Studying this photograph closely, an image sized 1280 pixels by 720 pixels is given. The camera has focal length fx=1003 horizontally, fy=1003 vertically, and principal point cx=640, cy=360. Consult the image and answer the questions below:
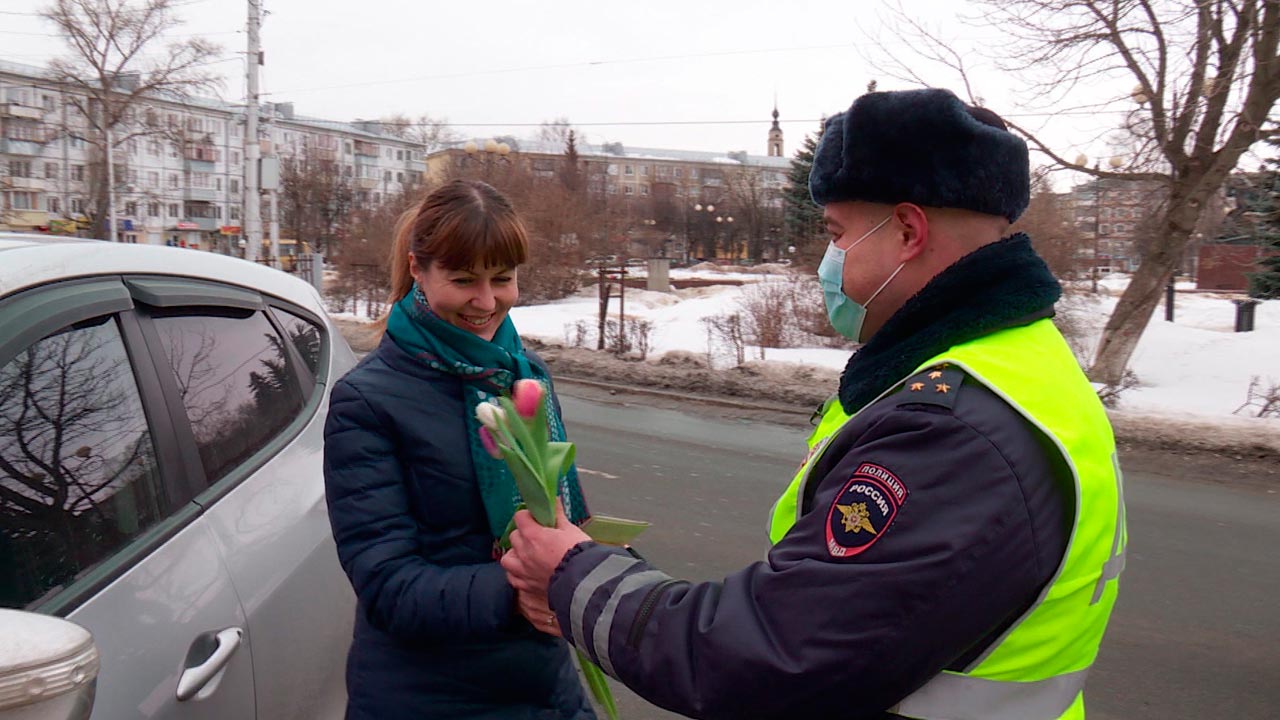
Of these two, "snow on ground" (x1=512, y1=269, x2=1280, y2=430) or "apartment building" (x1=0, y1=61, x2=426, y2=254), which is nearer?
"snow on ground" (x1=512, y1=269, x2=1280, y2=430)

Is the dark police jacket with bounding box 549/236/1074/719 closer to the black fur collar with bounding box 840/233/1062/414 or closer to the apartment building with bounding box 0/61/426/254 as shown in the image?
the black fur collar with bounding box 840/233/1062/414

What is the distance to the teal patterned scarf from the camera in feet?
6.59

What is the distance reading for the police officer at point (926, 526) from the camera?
1.34m

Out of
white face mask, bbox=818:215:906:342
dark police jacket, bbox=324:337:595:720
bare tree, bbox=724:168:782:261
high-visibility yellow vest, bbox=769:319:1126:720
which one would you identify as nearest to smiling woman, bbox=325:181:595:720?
dark police jacket, bbox=324:337:595:720

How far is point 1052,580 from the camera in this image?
1399 mm

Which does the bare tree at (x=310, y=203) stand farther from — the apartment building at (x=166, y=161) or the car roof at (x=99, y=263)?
the car roof at (x=99, y=263)

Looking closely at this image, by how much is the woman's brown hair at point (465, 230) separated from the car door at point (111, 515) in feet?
2.23

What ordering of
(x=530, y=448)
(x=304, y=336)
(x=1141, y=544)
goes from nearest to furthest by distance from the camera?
(x=530, y=448), (x=304, y=336), (x=1141, y=544)

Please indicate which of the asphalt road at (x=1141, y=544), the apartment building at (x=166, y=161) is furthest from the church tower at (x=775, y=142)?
the asphalt road at (x=1141, y=544)

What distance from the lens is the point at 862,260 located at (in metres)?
1.75

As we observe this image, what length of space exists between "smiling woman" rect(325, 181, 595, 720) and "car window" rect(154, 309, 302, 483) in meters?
0.53

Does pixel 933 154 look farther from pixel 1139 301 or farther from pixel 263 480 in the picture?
pixel 1139 301

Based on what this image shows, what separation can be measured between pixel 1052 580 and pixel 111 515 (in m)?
1.71

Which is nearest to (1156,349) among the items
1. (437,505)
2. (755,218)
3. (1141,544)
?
(1141,544)
